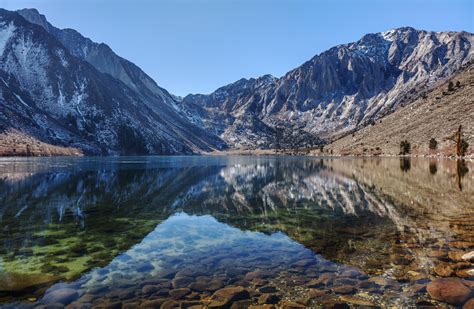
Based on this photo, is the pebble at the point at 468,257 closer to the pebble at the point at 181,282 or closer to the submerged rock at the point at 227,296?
the submerged rock at the point at 227,296

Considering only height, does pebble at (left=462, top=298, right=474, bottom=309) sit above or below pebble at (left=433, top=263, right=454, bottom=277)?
below

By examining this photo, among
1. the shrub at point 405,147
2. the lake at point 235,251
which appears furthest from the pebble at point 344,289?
the shrub at point 405,147

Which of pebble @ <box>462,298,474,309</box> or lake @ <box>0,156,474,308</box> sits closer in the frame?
pebble @ <box>462,298,474,309</box>

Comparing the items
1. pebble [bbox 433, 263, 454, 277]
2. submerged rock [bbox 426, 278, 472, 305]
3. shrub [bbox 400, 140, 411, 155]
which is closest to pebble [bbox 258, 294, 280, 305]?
submerged rock [bbox 426, 278, 472, 305]

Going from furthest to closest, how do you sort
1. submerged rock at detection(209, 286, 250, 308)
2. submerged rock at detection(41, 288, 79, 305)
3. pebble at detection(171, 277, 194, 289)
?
pebble at detection(171, 277, 194, 289)
submerged rock at detection(41, 288, 79, 305)
submerged rock at detection(209, 286, 250, 308)

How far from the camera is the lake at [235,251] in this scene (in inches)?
608

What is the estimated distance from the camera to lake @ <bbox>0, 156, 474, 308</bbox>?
1544 cm

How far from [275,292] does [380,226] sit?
17.0 meters

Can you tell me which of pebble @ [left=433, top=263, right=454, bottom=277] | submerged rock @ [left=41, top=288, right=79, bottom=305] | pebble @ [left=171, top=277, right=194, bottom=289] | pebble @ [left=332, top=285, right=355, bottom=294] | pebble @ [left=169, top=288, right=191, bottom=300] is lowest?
submerged rock @ [left=41, top=288, right=79, bottom=305]

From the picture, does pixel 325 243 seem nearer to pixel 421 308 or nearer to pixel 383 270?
pixel 383 270

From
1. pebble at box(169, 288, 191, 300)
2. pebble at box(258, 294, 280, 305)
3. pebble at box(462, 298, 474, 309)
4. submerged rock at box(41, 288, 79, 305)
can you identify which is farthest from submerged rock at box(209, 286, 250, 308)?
pebble at box(462, 298, 474, 309)

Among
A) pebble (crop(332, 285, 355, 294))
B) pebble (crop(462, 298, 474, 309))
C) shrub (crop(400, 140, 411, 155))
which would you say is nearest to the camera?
pebble (crop(462, 298, 474, 309))

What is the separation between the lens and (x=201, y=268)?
768 inches

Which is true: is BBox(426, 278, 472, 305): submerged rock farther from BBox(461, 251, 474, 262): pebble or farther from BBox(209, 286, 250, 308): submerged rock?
BBox(209, 286, 250, 308): submerged rock
